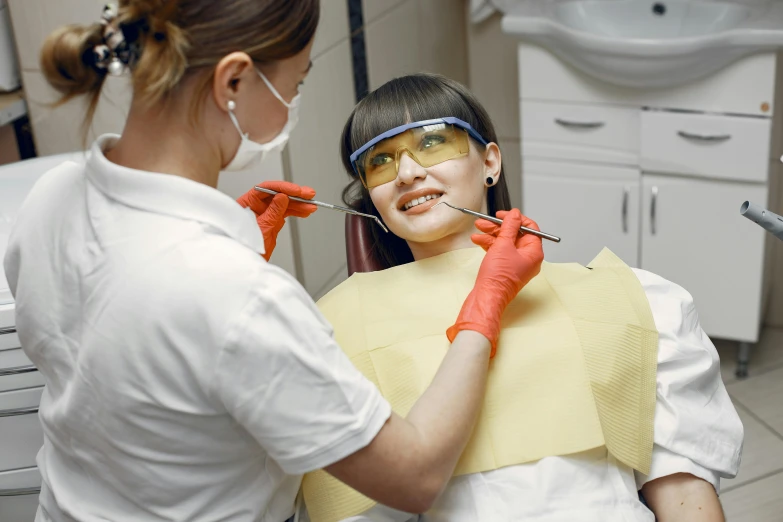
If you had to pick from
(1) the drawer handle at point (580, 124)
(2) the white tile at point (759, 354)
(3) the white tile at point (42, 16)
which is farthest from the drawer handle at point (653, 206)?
(3) the white tile at point (42, 16)

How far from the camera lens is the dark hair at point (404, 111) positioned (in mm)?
1729

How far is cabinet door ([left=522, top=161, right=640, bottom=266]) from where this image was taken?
2.79 m

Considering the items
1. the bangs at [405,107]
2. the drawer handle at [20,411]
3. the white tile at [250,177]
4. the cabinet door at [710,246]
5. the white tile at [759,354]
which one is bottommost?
the white tile at [759,354]

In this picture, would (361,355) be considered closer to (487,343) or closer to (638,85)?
(487,343)

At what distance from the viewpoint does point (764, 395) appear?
2738 millimetres

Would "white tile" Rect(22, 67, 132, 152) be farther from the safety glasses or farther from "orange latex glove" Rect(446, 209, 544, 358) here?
"orange latex glove" Rect(446, 209, 544, 358)

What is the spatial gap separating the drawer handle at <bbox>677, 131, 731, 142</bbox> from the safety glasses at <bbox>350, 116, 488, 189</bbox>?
116 centimetres

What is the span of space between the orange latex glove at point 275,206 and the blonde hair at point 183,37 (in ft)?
2.24

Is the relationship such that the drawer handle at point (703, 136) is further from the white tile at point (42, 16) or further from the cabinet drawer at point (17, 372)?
the cabinet drawer at point (17, 372)

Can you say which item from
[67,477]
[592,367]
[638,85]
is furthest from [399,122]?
[638,85]

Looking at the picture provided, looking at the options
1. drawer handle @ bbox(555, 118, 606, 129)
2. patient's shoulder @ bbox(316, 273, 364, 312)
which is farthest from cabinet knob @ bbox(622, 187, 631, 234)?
patient's shoulder @ bbox(316, 273, 364, 312)

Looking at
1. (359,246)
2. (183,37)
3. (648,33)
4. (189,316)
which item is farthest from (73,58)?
(648,33)

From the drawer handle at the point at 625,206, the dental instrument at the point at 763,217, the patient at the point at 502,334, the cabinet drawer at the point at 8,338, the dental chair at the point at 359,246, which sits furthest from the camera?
the drawer handle at the point at 625,206

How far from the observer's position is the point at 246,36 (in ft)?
3.37
